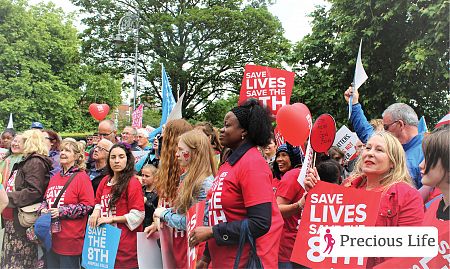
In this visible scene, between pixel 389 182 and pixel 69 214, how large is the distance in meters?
3.09

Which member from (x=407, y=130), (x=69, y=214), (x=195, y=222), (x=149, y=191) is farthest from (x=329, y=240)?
(x=69, y=214)

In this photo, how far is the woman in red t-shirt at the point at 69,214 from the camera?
454 cm

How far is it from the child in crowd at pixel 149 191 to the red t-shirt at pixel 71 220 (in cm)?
55

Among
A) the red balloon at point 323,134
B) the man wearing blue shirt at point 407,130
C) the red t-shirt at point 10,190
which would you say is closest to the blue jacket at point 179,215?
the red balloon at point 323,134

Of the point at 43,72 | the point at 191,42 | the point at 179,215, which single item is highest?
the point at 191,42

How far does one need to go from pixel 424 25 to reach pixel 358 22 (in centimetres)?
191

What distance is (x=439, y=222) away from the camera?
98.0 inches

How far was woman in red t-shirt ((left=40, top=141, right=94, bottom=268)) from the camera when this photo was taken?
4539 millimetres

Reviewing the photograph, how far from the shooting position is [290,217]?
3.68 metres

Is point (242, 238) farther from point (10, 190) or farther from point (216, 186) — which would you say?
point (10, 190)

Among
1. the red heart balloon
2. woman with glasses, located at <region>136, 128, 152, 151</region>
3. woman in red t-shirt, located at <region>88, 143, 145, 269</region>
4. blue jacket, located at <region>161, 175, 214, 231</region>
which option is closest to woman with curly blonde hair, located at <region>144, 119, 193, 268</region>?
blue jacket, located at <region>161, 175, 214, 231</region>

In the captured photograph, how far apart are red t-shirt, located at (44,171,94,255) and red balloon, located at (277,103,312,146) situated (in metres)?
2.12

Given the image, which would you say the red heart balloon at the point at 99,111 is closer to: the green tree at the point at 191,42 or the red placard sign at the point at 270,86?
the red placard sign at the point at 270,86

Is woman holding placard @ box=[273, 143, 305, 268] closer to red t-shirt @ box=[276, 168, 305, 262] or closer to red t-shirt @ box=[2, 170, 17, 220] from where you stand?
red t-shirt @ box=[276, 168, 305, 262]
